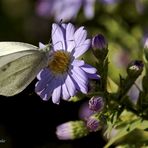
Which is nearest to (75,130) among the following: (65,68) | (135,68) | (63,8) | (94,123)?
(94,123)

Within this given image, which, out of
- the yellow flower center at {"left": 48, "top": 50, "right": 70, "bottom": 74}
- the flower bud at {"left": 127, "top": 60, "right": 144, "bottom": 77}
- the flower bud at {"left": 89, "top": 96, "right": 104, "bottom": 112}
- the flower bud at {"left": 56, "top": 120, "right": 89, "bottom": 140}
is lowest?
the flower bud at {"left": 56, "top": 120, "right": 89, "bottom": 140}

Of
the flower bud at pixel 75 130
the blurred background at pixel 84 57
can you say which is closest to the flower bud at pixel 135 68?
the flower bud at pixel 75 130

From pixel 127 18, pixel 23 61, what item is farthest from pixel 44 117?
pixel 23 61

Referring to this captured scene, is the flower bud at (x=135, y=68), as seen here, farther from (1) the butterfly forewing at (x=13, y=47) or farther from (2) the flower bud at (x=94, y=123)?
(1) the butterfly forewing at (x=13, y=47)

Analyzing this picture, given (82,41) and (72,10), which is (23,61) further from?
(72,10)

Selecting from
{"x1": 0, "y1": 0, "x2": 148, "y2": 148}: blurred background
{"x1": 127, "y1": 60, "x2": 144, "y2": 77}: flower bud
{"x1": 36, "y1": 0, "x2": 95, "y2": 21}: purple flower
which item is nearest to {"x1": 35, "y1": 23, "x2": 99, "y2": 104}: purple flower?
{"x1": 127, "y1": 60, "x2": 144, "y2": 77}: flower bud

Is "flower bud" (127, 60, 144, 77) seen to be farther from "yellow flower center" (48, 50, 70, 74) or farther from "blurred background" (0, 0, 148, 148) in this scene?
"blurred background" (0, 0, 148, 148)
